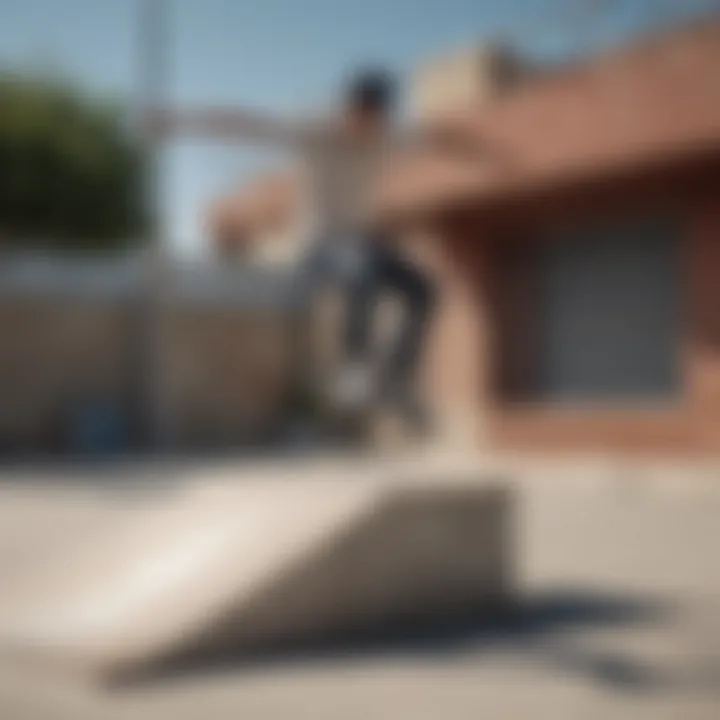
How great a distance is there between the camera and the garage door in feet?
50.6

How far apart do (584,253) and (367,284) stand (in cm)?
1061

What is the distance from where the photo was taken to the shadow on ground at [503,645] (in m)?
5.39

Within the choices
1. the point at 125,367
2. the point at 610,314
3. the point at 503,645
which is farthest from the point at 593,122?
the point at 125,367

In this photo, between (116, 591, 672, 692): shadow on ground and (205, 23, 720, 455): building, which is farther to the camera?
(205, 23, 720, 455): building

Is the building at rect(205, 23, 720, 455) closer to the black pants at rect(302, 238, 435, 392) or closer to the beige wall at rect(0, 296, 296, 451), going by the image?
the beige wall at rect(0, 296, 296, 451)

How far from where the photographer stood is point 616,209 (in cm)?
1564

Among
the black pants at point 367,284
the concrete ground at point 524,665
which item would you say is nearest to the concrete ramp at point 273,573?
the concrete ground at point 524,665

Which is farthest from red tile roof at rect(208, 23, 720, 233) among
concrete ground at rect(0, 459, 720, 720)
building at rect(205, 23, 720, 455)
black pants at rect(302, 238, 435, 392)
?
black pants at rect(302, 238, 435, 392)

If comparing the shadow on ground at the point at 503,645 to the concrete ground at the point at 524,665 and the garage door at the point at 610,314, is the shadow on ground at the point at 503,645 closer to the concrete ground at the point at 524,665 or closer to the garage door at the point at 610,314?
the concrete ground at the point at 524,665

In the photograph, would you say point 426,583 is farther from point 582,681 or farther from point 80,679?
point 80,679

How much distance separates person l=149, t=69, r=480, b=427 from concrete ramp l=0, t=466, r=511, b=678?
814mm

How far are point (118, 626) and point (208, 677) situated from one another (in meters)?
0.61

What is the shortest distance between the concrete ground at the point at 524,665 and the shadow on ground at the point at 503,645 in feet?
0.04

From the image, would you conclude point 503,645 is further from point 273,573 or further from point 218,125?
point 218,125
